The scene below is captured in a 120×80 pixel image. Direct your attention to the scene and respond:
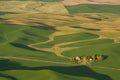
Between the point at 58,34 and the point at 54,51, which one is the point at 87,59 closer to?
the point at 54,51

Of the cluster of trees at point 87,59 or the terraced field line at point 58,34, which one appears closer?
the cluster of trees at point 87,59

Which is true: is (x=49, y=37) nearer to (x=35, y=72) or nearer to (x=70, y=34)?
(x=70, y=34)

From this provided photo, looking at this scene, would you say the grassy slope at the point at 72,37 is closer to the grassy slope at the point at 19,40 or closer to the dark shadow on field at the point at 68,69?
the grassy slope at the point at 19,40

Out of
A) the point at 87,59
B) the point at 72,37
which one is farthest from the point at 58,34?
the point at 87,59

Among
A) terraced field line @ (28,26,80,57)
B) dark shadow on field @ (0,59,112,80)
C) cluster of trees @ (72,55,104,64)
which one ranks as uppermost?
dark shadow on field @ (0,59,112,80)

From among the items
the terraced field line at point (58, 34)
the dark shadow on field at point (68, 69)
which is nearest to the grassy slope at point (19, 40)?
the terraced field line at point (58, 34)

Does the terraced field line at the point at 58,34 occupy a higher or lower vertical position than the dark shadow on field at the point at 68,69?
lower

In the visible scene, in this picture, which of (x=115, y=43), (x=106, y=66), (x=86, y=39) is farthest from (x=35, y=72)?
(x=86, y=39)

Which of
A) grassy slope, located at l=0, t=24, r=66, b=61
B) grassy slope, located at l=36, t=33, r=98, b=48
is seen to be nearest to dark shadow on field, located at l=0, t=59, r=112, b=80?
grassy slope, located at l=0, t=24, r=66, b=61

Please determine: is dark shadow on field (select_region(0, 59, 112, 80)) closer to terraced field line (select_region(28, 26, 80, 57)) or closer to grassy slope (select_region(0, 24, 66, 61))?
grassy slope (select_region(0, 24, 66, 61))

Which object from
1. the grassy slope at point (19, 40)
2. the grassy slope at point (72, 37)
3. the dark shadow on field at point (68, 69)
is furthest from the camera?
the grassy slope at point (72, 37)

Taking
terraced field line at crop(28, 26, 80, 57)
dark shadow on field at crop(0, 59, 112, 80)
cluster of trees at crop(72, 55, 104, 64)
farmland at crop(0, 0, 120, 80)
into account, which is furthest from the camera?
terraced field line at crop(28, 26, 80, 57)

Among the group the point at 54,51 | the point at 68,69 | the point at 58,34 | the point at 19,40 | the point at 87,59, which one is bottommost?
the point at 58,34
